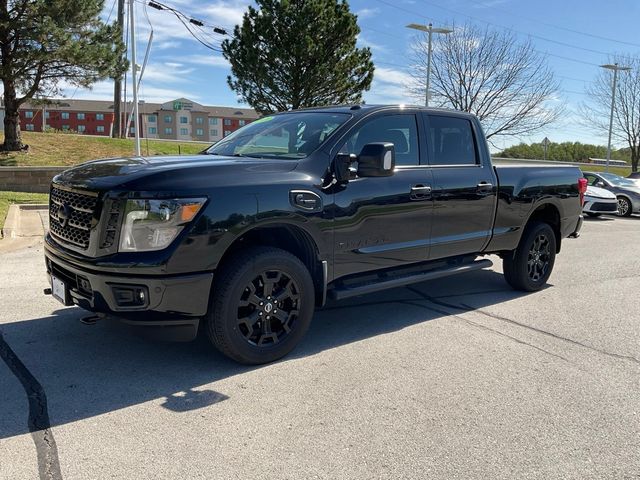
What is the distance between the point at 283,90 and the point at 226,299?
49.1 ft

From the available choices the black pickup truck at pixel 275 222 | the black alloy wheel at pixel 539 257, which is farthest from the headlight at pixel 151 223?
the black alloy wheel at pixel 539 257

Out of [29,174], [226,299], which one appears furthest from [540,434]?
[29,174]

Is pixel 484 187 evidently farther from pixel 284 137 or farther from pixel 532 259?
pixel 284 137

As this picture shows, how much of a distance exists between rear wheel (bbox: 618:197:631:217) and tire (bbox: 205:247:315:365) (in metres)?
16.9

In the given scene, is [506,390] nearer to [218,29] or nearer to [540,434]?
[540,434]

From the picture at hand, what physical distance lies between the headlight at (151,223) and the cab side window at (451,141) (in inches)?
106

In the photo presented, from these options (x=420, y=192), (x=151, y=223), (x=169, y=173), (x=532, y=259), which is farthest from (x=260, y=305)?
(x=532, y=259)

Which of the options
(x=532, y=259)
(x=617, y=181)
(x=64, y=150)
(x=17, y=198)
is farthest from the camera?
(x=64, y=150)

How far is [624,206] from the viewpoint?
1794cm

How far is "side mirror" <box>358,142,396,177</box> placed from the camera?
432 centimetres

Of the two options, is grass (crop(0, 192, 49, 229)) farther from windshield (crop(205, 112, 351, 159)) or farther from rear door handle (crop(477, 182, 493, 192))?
rear door handle (crop(477, 182, 493, 192))

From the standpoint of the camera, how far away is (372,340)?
189 inches

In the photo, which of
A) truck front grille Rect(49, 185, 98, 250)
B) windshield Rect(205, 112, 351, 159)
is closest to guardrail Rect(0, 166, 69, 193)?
windshield Rect(205, 112, 351, 159)

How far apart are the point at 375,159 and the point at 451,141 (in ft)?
5.39
